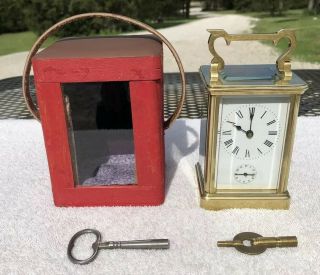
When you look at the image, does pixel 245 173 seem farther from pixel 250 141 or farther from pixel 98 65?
pixel 98 65

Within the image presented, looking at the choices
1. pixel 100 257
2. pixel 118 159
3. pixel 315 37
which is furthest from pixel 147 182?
pixel 315 37

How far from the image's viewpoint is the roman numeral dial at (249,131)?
1.03 m

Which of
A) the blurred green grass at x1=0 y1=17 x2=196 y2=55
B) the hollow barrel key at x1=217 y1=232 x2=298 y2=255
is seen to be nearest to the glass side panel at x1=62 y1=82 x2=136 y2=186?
the hollow barrel key at x1=217 y1=232 x2=298 y2=255

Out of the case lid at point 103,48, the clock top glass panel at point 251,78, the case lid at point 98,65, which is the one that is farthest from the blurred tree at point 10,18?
the clock top glass panel at point 251,78

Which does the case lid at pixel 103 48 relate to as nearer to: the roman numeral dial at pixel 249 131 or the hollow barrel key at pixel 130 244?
the roman numeral dial at pixel 249 131

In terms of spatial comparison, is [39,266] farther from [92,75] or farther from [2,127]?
[2,127]

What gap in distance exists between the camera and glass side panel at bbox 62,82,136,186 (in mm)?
1063

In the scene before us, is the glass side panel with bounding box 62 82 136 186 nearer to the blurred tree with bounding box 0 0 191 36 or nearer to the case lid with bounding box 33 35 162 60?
the case lid with bounding box 33 35 162 60

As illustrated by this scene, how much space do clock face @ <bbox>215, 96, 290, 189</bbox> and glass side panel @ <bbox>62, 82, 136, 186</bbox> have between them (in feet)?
0.93

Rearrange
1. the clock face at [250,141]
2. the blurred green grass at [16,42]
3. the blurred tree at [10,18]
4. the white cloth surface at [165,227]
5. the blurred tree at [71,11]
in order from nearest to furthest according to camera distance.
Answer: the white cloth surface at [165,227] → the clock face at [250,141] → the blurred green grass at [16,42] → the blurred tree at [71,11] → the blurred tree at [10,18]

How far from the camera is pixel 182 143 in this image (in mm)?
1610

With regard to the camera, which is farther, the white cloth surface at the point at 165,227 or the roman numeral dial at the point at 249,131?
the roman numeral dial at the point at 249,131

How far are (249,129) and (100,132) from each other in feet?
1.64

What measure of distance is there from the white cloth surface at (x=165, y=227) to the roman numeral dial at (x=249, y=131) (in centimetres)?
19
